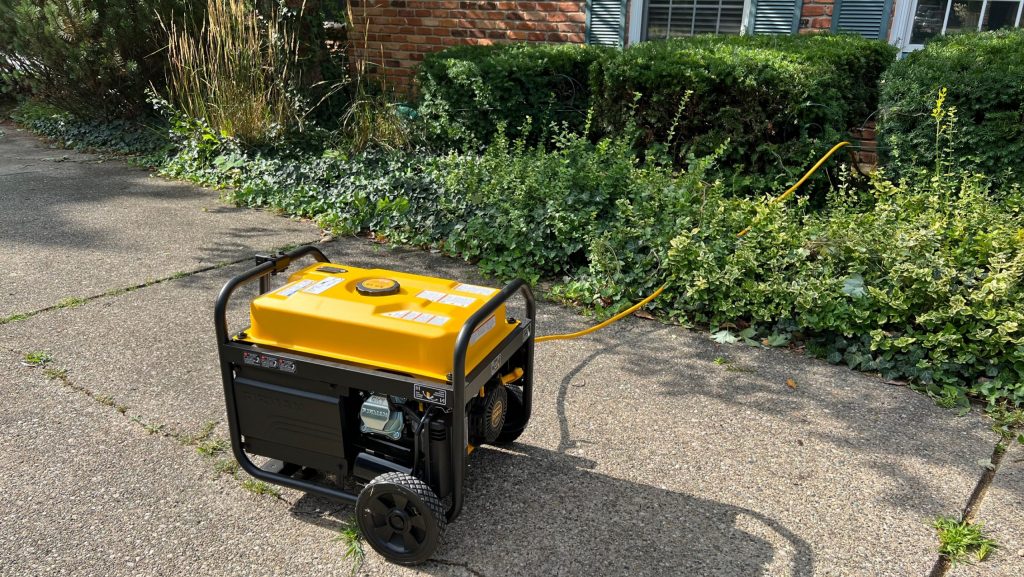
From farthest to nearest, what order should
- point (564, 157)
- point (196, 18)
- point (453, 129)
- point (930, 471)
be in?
point (196, 18)
point (453, 129)
point (564, 157)
point (930, 471)

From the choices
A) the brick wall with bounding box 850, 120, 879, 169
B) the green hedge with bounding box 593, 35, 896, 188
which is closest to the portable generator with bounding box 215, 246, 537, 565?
the green hedge with bounding box 593, 35, 896, 188

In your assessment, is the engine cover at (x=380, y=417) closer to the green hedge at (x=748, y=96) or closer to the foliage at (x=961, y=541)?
the foliage at (x=961, y=541)

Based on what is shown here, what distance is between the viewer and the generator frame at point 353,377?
2.29 metres

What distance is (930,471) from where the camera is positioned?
9.70ft

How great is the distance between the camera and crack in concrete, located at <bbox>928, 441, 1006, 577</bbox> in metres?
2.47

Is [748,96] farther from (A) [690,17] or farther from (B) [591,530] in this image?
(B) [591,530]

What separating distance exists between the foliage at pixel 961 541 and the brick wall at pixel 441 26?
624cm

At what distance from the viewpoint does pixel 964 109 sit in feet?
16.4

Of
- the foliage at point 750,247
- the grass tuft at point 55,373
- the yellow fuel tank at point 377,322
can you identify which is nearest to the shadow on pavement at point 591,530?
the yellow fuel tank at point 377,322

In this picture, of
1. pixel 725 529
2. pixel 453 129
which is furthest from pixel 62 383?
pixel 453 129

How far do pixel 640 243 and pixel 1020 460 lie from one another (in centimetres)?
213

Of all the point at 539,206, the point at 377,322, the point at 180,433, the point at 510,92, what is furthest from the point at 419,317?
the point at 510,92

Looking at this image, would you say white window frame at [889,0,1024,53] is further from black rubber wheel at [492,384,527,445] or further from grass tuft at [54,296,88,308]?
grass tuft at [54,296,88,308]

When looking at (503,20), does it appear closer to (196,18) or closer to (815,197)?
(196,18)
